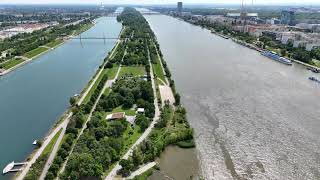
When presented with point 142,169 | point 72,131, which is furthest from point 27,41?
point 142,169

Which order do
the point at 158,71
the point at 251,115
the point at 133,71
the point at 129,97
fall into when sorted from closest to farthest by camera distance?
1. the point at 251,115
2. the point at 129,97
3. the point at 158,71
4. the point at 133,71

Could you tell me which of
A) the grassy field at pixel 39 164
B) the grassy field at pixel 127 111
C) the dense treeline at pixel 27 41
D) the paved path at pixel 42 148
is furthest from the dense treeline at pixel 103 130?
the dense treeline at pixel 27 41

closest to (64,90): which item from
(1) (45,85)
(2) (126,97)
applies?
(1) (45,85)

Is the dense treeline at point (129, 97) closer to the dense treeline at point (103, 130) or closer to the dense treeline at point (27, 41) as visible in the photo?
the dense treeline at point (103, 130)

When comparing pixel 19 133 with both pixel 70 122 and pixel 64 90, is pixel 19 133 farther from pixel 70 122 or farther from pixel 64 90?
pixel 64 90

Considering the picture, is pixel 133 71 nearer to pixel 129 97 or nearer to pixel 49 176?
pixel 129 97

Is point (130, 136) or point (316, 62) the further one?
point (316, 62)

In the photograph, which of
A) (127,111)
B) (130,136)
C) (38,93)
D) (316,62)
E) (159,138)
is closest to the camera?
(159,138)
